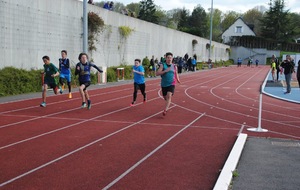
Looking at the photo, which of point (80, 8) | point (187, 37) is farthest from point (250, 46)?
point (80, 8)

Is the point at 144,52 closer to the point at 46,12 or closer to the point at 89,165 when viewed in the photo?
the point at 46,12

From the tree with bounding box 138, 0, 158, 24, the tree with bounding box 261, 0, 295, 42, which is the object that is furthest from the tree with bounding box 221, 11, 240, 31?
the tree with bounding box 138, 0, 158, 24

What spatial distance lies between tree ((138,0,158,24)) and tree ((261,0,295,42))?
28.6m

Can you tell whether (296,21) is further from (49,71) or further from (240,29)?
(49,71)

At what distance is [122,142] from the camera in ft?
24.6

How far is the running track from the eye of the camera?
5.26m

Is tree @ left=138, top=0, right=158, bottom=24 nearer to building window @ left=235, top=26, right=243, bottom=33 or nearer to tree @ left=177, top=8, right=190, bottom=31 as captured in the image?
tree @ left=177, top=8, right=190, bottom=31

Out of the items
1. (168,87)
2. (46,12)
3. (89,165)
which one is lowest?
(89,165)

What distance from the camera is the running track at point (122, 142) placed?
5258 millimetres

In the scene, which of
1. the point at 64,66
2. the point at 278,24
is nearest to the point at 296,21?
the point at 278,24

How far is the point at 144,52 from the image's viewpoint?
3462cm

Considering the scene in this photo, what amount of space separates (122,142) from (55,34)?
14.4 m

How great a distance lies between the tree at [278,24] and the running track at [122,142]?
86.0m

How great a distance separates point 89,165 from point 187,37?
1816 inches
